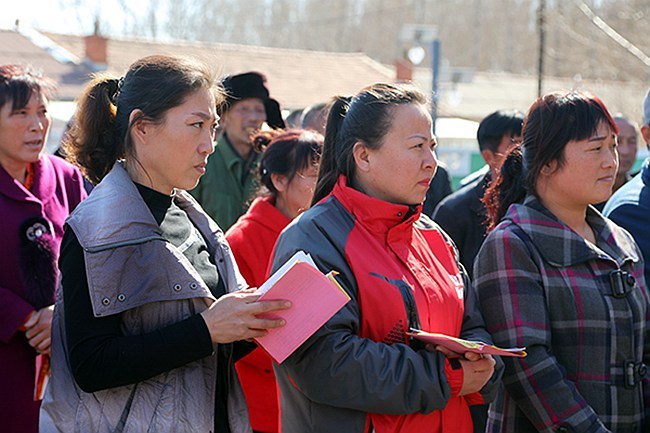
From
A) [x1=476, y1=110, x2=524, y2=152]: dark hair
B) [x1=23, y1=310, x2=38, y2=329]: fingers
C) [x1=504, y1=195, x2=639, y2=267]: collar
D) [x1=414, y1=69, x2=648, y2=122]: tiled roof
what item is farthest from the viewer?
[x1=414, y1=69, x2=648, y2=122]: tiled roof

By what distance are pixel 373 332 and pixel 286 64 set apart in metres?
27.4

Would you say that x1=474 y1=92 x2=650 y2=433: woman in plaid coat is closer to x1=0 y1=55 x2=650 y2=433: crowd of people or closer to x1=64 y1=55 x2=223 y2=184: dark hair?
x1=0 y1=55 x2=650 y2=433: crowd of people

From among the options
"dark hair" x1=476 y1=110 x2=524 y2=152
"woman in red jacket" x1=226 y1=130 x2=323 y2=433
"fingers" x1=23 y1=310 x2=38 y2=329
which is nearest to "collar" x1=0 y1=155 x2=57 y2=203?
"fingers" x1=23 y1=310 x2=38 y2=329

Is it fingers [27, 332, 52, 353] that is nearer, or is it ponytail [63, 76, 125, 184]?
ponytail [63, 76, 125, 184]

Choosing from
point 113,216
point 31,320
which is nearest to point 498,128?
point 31,320

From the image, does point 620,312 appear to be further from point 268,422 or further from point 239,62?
point 239,62

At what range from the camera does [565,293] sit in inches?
126

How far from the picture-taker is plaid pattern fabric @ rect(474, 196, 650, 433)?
3145mm

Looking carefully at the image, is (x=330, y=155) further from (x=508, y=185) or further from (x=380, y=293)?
(x=508, y=185)

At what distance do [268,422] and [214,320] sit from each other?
1495 mm

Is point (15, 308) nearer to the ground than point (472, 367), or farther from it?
nearer to the ground

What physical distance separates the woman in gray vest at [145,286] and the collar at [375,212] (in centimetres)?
46

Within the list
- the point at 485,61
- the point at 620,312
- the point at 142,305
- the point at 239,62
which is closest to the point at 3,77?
the point at 142,305

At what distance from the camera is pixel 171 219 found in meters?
2.81
